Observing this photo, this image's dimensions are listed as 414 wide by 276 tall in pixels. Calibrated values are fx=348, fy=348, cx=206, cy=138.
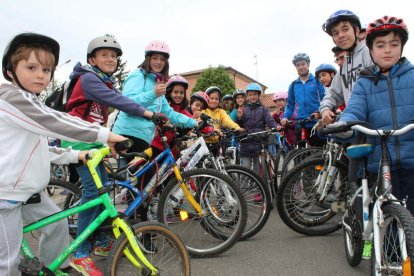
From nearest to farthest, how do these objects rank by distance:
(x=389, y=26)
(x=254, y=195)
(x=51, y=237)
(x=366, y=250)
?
(x=51, y=237), (x=389, y=26), (x=366, y=250), (x=254, y=195)

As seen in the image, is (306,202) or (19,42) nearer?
(19,42)

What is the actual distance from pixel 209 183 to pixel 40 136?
5.76 feet

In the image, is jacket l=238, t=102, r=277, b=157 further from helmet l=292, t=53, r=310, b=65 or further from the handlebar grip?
the handlebar grip

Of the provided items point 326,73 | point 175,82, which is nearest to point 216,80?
point 326,73

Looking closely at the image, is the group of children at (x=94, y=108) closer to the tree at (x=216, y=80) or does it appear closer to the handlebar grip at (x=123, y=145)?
the handlebar grip at (x=123, y=145)

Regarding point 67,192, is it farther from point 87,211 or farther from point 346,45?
point 346,45

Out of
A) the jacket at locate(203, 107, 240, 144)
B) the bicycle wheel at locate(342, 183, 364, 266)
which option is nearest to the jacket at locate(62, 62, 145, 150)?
the bicycle wheel at locate(342, 183, 364, 266)

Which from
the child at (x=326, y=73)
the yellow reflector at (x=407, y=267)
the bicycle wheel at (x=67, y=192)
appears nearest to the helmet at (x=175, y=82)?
the bicycle wheel at (x=67, y=192)

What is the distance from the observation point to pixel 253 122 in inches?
243

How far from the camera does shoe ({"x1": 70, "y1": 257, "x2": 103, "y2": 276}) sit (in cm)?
259

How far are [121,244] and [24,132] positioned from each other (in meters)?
0.92

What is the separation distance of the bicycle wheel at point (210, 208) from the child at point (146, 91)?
69 cm

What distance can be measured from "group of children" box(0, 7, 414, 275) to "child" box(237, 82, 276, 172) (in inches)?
71.2

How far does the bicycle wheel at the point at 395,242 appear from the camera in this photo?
1.79m
